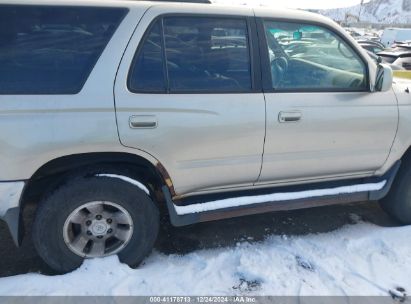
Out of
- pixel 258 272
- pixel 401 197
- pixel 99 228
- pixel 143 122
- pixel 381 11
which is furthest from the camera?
pixel 381 11

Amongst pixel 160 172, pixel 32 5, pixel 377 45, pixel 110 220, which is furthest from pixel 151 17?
pixel 377 45

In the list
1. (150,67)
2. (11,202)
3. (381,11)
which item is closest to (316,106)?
(150,67)

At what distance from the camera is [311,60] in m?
2.99

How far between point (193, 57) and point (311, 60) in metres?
1.01

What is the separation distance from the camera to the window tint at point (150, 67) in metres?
2.50

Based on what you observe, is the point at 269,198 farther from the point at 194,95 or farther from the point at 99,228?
the point at 99,228

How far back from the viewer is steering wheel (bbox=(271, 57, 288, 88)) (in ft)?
9.27

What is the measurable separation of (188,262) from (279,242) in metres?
0.84

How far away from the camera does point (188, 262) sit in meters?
2.93

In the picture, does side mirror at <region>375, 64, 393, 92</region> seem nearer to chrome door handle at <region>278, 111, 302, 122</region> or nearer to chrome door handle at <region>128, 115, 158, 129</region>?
chrome door handle at <region>278, 111, 302, 122</region>

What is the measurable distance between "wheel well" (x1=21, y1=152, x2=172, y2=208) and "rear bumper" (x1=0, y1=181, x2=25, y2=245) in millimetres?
47

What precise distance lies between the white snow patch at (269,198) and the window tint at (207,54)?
88 cm

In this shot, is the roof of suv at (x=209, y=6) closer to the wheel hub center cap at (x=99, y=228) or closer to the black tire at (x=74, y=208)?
the black tire at (x=74, y=208)

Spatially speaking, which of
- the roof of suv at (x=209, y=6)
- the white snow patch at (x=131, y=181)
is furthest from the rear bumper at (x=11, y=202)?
the roof of suv at (x=209, y=6)
